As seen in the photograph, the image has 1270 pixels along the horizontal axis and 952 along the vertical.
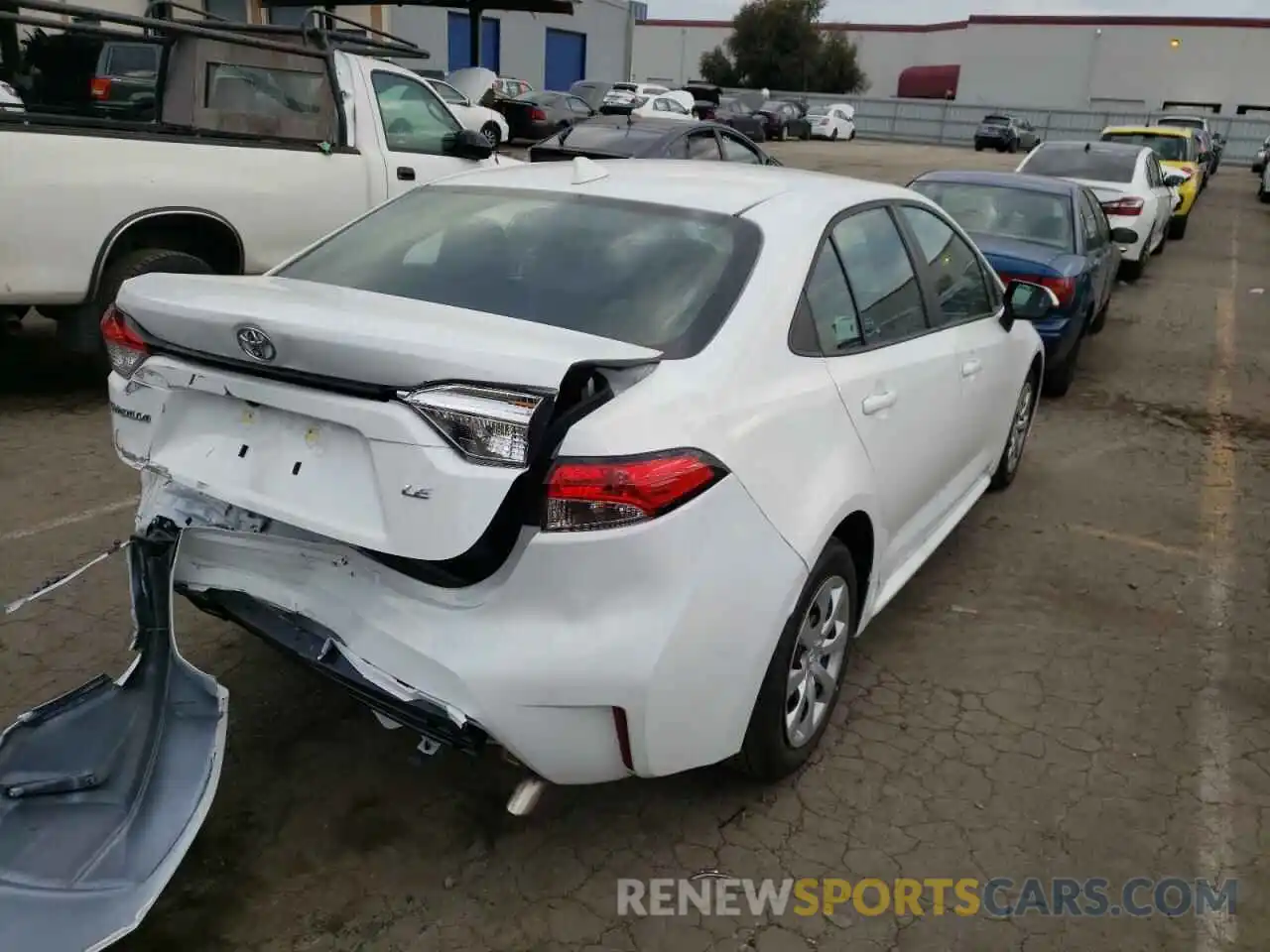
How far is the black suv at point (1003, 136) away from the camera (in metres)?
43.6

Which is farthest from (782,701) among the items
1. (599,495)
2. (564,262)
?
(564,262)

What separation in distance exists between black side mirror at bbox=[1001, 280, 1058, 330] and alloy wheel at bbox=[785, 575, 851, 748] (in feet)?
6.81

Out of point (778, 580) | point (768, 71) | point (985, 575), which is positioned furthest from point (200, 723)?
point (768, 71)

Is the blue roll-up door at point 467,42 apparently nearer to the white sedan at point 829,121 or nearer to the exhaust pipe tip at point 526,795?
the white sedan at point 829,121

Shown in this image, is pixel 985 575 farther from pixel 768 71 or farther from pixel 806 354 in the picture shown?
pixel 768 71

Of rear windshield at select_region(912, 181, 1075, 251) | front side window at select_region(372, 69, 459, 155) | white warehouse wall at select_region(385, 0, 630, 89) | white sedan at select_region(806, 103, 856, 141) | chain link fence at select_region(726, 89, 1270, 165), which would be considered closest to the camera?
front side window at select_region(372, 69, 459, 155)

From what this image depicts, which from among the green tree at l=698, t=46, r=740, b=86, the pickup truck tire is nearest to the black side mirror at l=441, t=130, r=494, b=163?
the pickup truck tire

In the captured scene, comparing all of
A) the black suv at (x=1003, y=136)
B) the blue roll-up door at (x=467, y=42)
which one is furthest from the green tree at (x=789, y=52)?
the blue roll-up door at (x=467, y=42)

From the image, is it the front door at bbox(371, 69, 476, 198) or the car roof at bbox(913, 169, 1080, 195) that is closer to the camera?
the front door at bbox(371, 69, 476, 198)

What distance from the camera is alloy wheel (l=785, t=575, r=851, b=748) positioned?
2.88 metres

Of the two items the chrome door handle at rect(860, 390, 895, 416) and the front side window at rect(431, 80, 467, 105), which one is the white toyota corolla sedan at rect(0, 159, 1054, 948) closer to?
the chrome door handle at rect(860, 390, 895, 416)

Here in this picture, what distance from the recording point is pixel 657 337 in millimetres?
2600

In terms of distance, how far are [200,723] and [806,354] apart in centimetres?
186

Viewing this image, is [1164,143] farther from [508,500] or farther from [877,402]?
[508,500]
